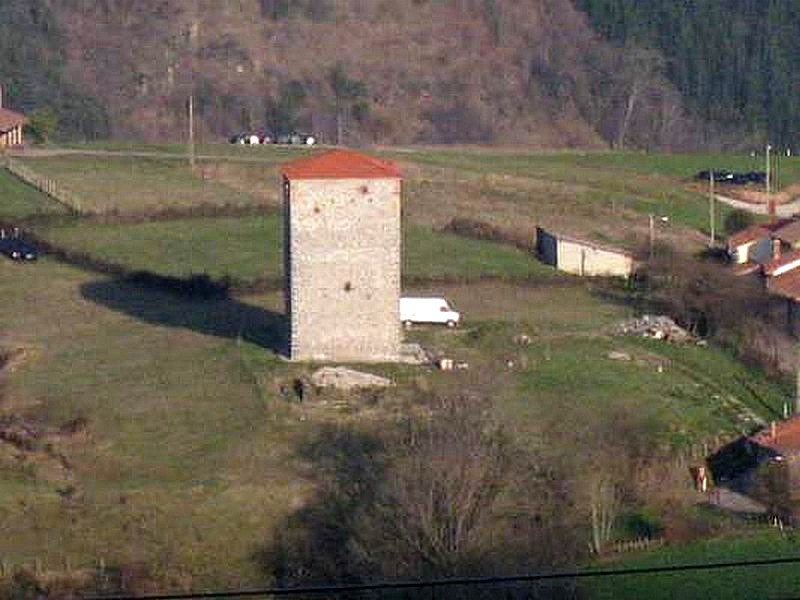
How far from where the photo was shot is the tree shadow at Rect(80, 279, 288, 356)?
91.9 feet

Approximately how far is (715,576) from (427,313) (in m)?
10.6

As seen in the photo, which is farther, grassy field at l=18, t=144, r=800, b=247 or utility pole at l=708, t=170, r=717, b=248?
utility pole at l=708, t=170, r=717, b=248

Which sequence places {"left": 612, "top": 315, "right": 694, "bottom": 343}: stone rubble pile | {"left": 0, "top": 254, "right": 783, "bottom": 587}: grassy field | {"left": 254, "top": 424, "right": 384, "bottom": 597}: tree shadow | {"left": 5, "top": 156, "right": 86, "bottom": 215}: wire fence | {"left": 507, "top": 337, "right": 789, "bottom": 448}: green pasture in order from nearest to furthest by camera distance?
{"left": 254, "top": 424, "right": 384, "bottom": 597}: tree shadow < {"left": 0, "top": 254, "right": 783, "bottom": 587}: grassy field < {"left": 507, "top": 337, "right": 789, "bottom": 448}: green pasture < {"left": 612, "top": 315, "right": 694, "bottom": 343}: stone rubble pile < {"left": 5, "top": 156, "right": 86, "bottom": 215}: wire fence

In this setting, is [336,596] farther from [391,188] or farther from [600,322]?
[600,322]

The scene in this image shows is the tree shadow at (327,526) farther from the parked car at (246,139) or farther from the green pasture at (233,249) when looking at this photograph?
the parked car at (246,139)

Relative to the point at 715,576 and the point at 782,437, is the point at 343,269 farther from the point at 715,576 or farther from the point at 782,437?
the point at 715,576

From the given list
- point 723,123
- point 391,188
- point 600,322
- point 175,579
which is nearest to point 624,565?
point 175,579

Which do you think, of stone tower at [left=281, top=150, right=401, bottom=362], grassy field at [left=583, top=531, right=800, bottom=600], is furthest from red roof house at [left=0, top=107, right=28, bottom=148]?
grassy field at [left=583, top=531, right=800, bottom=600]

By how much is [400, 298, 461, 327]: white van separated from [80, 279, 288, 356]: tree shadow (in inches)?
59.4

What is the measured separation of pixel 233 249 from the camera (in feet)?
111

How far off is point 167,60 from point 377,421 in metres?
37.9

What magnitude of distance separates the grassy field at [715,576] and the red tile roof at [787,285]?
37.3 ft

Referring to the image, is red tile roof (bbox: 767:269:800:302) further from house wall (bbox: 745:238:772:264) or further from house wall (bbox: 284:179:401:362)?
house wall (bbox: 284:179:401:362)

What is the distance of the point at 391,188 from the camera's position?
26.4 meters
